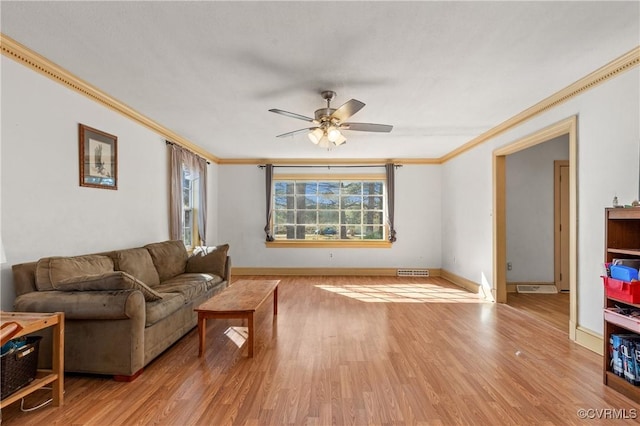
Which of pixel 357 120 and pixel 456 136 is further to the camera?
pixel 456 136

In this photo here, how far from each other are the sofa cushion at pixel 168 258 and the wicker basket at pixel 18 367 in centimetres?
197

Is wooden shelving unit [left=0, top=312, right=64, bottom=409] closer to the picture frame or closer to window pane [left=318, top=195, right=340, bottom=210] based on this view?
the picture frame

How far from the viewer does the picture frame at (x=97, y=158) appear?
10.9 feet

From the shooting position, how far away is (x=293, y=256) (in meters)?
7.26

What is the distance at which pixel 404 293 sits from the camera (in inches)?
218

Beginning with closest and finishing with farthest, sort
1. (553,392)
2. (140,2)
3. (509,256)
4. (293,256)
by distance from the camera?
(140,2), (553,392), (509,256), (293,256)

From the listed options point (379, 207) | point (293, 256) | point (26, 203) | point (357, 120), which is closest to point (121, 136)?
point (26, 203)

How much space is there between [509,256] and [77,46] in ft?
20.9

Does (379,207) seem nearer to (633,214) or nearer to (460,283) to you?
(460,283)

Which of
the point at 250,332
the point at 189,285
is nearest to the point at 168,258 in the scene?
the point at 189,285

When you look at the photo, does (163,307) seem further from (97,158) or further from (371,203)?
(371,203)

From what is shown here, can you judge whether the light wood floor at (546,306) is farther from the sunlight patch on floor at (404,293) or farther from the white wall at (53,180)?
the white wall at (53,180)

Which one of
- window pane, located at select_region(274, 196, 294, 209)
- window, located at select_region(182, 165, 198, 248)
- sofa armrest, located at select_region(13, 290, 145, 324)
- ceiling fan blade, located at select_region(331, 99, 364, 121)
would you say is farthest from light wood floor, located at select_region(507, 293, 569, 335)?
window, located at select_region(182, 165, 198, 248)

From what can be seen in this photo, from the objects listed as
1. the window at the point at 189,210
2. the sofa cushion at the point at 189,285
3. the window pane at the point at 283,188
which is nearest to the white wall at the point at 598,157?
the sofa cushion at the point at 189,285
